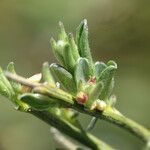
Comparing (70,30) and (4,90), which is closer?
(4,90)

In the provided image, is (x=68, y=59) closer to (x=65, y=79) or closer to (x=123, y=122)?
(x=65, y=79)

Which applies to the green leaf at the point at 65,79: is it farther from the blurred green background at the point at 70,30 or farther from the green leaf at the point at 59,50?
the blurred green background at the point at 70,30

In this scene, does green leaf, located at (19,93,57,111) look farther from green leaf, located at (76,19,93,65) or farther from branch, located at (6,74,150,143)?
green leaf, located at (76,19,93,65)

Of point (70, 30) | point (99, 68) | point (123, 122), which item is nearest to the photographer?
point (123, 122)

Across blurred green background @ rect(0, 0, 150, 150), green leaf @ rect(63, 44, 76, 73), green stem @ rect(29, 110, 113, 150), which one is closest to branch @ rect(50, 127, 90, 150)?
green stem @ rect(29, 110, 113, 150)

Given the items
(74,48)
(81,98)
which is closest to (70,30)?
(74,48)

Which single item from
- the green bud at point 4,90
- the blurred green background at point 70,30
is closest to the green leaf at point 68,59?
the green bud at point 4,90
